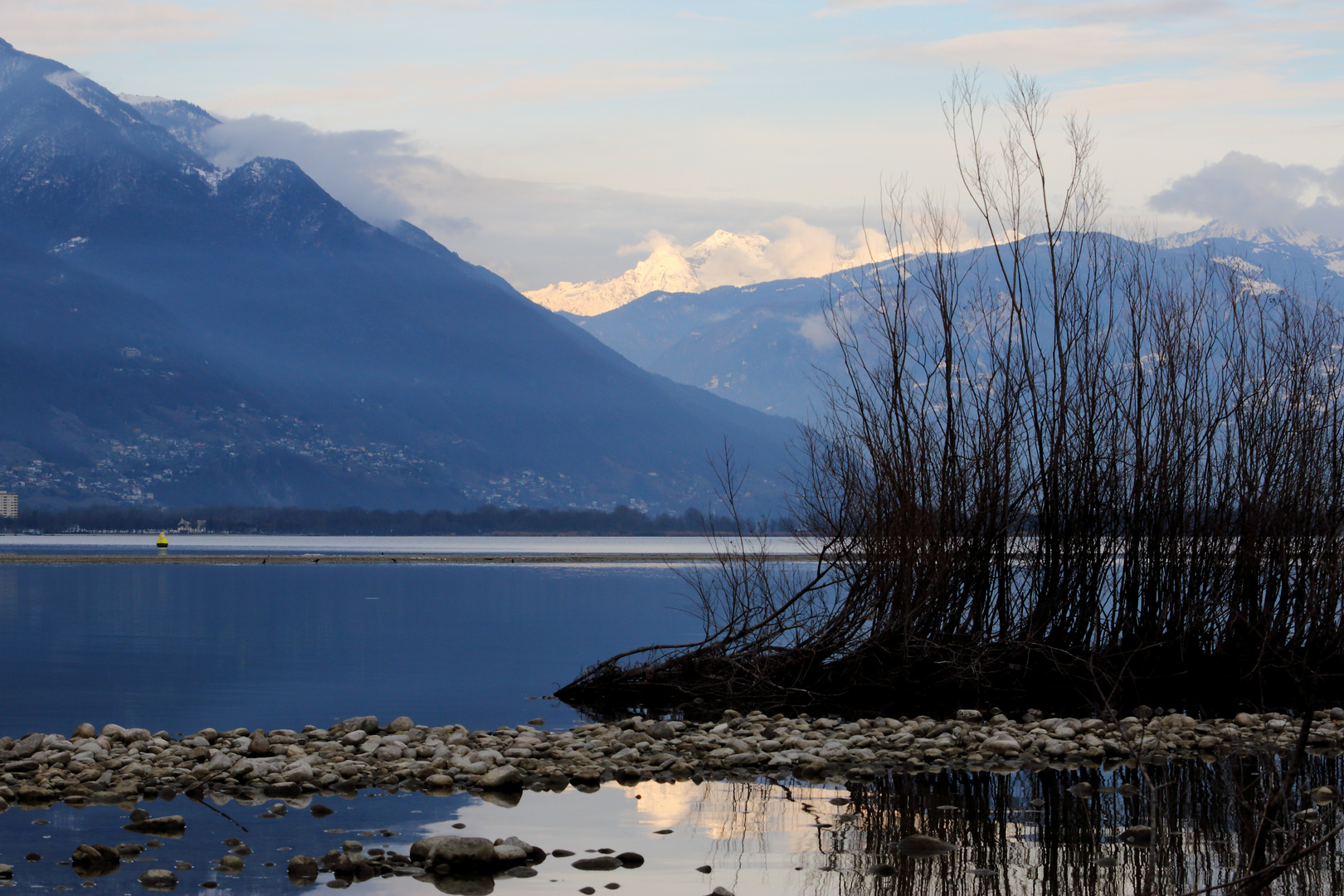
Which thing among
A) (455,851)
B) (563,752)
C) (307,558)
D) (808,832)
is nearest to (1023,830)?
(808,832)

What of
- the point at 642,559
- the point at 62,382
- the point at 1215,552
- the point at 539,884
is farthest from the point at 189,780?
the point at 62,382

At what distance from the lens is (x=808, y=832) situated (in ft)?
30.6

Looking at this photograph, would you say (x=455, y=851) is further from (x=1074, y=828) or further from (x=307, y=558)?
(x=307, y=558)

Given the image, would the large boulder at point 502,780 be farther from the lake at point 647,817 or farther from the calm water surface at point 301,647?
the calm water surface at point 301,647

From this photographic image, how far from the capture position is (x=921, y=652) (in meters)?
15.6

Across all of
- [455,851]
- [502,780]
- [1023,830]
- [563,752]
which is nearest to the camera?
[455,851]

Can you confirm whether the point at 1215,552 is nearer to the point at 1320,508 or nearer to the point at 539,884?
the point at 1320,508

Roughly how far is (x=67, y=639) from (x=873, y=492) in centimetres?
1846

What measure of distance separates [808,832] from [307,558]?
249 ft

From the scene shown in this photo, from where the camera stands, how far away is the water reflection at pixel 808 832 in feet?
25.8

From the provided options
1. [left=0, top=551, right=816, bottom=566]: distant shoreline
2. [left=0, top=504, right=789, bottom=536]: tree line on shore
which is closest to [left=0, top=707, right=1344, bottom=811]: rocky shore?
[left=0, top=551, right=816, bottom=566]: distant shoreline

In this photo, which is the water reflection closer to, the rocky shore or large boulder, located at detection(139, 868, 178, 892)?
large boulder, located at detection(139, 868, 178, 892)

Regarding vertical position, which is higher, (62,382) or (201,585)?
(62,382)

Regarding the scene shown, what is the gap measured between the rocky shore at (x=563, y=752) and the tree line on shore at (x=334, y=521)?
14185cm
